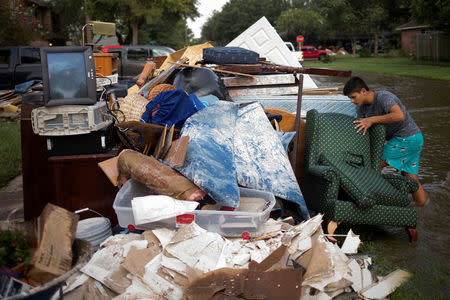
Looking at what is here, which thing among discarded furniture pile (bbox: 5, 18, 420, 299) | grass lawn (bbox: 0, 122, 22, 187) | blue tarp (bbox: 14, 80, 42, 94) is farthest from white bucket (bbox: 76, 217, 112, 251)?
blue tarp (bbox: 14, 80, 42, 94)

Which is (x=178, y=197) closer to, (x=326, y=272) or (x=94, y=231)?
(x=94, y=231)

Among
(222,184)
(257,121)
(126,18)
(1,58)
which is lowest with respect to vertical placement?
(222,184)

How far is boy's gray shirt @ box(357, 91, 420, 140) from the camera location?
453 centimetres

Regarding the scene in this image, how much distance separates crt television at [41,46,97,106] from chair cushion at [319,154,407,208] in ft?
7.63

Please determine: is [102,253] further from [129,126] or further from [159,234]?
[129,126]

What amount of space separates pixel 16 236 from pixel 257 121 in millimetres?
2636

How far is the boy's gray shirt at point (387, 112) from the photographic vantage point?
453 centimetres

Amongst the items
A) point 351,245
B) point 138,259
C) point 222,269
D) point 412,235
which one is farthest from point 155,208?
point 412,235

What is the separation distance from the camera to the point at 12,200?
5.07 metres

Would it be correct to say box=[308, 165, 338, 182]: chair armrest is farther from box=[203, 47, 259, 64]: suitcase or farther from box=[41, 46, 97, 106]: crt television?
box=[203, 47, 259, 64]: suitcase

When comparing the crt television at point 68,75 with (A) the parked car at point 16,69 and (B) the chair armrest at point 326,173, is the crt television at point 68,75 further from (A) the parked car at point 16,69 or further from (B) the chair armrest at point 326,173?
(A) the parked car at point 16,69

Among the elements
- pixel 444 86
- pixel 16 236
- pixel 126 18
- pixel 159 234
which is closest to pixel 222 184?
pixel 159 234

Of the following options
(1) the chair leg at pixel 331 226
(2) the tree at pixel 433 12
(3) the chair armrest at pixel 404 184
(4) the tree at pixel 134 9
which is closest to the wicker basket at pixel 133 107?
(1) the chair leg at pixel 331 226

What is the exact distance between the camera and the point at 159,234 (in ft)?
10.3
